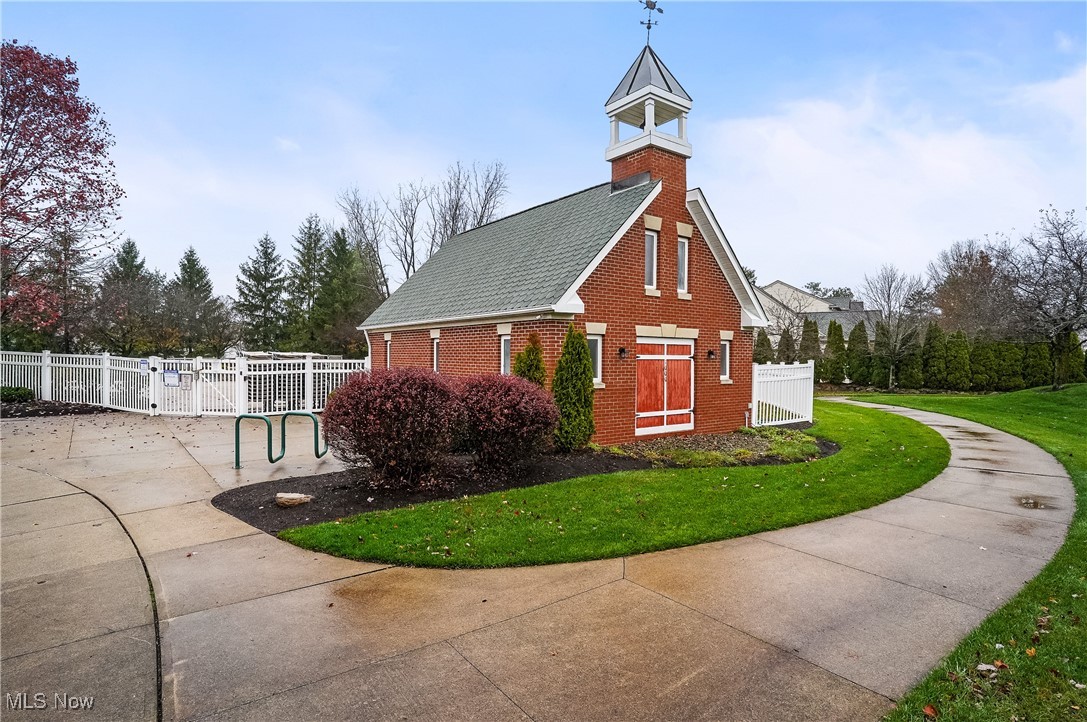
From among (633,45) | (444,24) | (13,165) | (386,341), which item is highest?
(633,45)

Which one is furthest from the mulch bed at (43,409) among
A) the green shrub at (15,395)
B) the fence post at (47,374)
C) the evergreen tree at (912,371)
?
the evergreen tree at (912,371)

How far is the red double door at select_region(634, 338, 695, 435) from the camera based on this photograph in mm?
12727

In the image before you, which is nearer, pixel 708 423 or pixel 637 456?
pixel 637 456

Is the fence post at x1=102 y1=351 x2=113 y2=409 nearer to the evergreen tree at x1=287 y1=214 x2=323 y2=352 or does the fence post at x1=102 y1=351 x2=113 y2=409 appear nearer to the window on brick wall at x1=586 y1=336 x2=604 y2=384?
the window on brick wall at x1=586 y1=336 x2=604 y2=384

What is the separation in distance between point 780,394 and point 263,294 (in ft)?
136

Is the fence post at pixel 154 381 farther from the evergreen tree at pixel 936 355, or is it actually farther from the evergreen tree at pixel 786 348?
the evergreen tree at pixel 936 355

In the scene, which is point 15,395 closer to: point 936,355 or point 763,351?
point 763,351

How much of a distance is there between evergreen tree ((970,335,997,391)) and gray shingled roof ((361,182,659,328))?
2651 centimetres

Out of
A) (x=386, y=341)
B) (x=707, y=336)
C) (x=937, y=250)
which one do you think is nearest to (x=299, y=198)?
(x=386, y=341)

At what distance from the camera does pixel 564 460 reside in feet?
32.9

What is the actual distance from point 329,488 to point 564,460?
4.00 metres

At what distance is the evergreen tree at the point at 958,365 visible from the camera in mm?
29844

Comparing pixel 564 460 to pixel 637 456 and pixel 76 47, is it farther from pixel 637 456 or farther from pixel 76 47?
pixel 76 47

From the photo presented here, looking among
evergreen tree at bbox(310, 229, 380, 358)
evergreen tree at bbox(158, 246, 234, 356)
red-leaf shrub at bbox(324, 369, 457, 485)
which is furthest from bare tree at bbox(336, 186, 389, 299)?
red-leaf shrub at bbox(324, 369, 457, 485)
